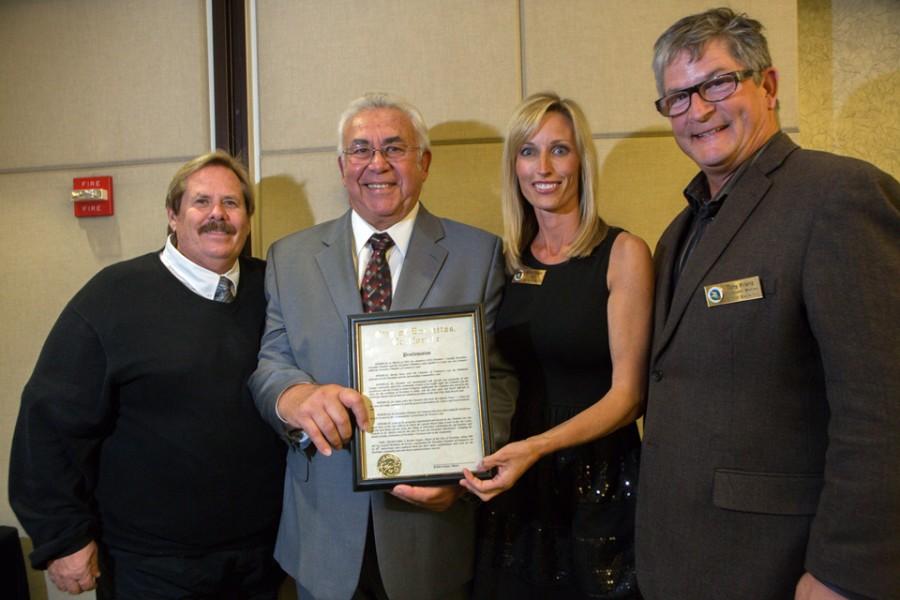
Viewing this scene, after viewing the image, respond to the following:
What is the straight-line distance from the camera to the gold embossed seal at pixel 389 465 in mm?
1533

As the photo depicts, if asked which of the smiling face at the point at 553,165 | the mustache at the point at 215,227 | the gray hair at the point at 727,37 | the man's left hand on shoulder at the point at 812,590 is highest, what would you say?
the gray hair at the point at 727,37

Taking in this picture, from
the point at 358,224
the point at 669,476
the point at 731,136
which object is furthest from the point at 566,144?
the point at 669,476

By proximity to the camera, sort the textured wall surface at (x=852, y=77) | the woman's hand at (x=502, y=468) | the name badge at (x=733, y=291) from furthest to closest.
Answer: the textured wall surface at (x=852, y=77), the woman's hand at (x=502, y=468), the name badge at (x=733, y=291)

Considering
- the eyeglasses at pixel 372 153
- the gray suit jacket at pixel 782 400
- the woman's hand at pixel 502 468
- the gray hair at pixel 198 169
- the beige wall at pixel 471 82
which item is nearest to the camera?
the gray suit jacket at pixel 782 400

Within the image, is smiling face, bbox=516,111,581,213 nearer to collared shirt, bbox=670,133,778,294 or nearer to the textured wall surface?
collared shirt, bbox=670,133,778,294

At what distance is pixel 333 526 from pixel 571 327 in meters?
0.84

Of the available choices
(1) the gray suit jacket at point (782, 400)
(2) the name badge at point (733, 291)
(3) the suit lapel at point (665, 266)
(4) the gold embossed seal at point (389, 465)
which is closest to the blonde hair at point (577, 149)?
(3) the suit lapel at point (665, 266)

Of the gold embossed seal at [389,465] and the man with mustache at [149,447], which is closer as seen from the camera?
the gold embossed seal at [389,465]

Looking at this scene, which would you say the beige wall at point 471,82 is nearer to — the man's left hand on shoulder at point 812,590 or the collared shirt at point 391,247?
the collared shirt at point 391,247

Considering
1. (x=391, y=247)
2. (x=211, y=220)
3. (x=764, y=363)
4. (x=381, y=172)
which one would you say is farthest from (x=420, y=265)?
(x=764, y=363)

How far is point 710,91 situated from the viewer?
56.6 inches

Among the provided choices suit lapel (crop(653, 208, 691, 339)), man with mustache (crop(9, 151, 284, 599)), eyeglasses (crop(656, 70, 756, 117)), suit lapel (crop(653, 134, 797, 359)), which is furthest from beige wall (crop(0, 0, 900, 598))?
suit lapel (crop(653, 134, 797, 359))

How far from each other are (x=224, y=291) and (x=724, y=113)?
1492 mm

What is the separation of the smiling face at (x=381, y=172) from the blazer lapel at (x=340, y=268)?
10 cm
